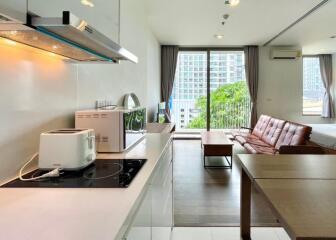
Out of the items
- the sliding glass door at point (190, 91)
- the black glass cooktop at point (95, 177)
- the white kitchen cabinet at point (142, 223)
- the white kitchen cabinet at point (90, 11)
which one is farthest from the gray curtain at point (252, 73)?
the white kitchen cabinet at point (142, 223)

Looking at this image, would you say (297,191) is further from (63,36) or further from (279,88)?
(279,88)

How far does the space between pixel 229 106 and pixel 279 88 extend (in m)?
1.54

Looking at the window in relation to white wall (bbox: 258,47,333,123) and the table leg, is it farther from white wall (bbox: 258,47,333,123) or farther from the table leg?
the table leg

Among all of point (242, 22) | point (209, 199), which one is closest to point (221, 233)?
point (209, 199)

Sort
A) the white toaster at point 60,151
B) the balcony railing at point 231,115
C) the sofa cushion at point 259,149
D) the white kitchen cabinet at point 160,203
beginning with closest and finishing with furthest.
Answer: the white toaster at point 60,151
the white kitchen cabinet at point 160,203
the sofa cushion at point 259,149
the balcony railing at point 231,115

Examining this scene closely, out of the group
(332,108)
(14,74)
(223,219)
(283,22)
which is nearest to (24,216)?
(14,74)

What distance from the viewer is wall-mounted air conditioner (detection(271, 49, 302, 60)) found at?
767cm

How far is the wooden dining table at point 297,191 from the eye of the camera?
985 mm

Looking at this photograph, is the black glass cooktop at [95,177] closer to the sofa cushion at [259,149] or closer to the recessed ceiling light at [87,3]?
the recessed ceiling light at [87,3]

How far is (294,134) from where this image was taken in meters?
4.05

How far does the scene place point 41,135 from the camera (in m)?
1.33

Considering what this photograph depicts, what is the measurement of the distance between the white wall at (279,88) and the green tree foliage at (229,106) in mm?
465

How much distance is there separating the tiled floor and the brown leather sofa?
153cm

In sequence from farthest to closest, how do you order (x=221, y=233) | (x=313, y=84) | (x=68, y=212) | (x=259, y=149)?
(x=313, y=84) → (x=259, y=149) → (x=221, y=233) → (x=68, y=212)
